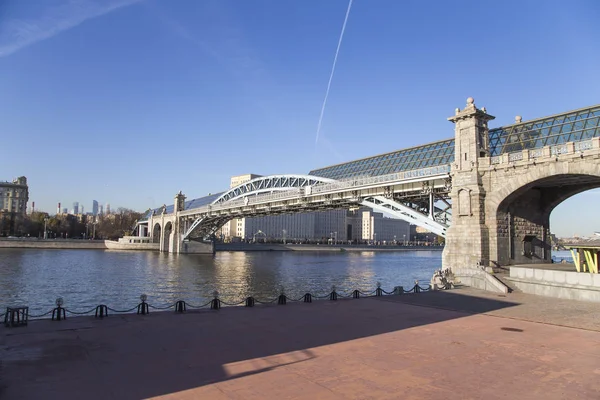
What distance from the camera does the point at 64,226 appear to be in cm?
12181

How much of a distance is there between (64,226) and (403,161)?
370 feet

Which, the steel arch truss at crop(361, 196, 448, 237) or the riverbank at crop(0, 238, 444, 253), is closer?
the steel arch truss at crop(361, 196, 448, 237)

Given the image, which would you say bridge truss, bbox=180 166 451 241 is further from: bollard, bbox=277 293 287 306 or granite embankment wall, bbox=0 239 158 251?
granite embankment wall, bbox=0 239 158 251

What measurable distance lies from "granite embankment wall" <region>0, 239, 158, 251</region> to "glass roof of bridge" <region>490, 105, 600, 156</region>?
8785 centimetres

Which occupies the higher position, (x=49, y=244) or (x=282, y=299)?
(x=49, y=244)

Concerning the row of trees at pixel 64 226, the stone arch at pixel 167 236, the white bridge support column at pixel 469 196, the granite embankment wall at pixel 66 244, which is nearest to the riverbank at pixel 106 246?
the granite embankment wall at pixel 66 244

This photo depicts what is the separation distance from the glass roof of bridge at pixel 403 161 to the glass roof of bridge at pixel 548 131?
544 centimetres

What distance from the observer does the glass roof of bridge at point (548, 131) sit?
26078 mm

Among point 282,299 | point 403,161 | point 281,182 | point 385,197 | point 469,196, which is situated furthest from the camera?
point 281,182

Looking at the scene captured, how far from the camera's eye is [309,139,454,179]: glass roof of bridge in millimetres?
37156

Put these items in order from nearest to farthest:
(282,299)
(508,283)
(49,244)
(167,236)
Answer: (282,299)
(508,283)
(49,244)
(167,236)

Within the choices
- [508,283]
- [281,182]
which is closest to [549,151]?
[508,283]

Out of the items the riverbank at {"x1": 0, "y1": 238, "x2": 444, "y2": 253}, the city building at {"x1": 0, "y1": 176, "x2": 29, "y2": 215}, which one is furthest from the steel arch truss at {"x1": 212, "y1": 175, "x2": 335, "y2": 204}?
the city building at {"x1": 0, "y1": 176, "x2": 29, "y2": 215}

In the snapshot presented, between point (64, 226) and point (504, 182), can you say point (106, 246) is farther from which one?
point (504, 182)
